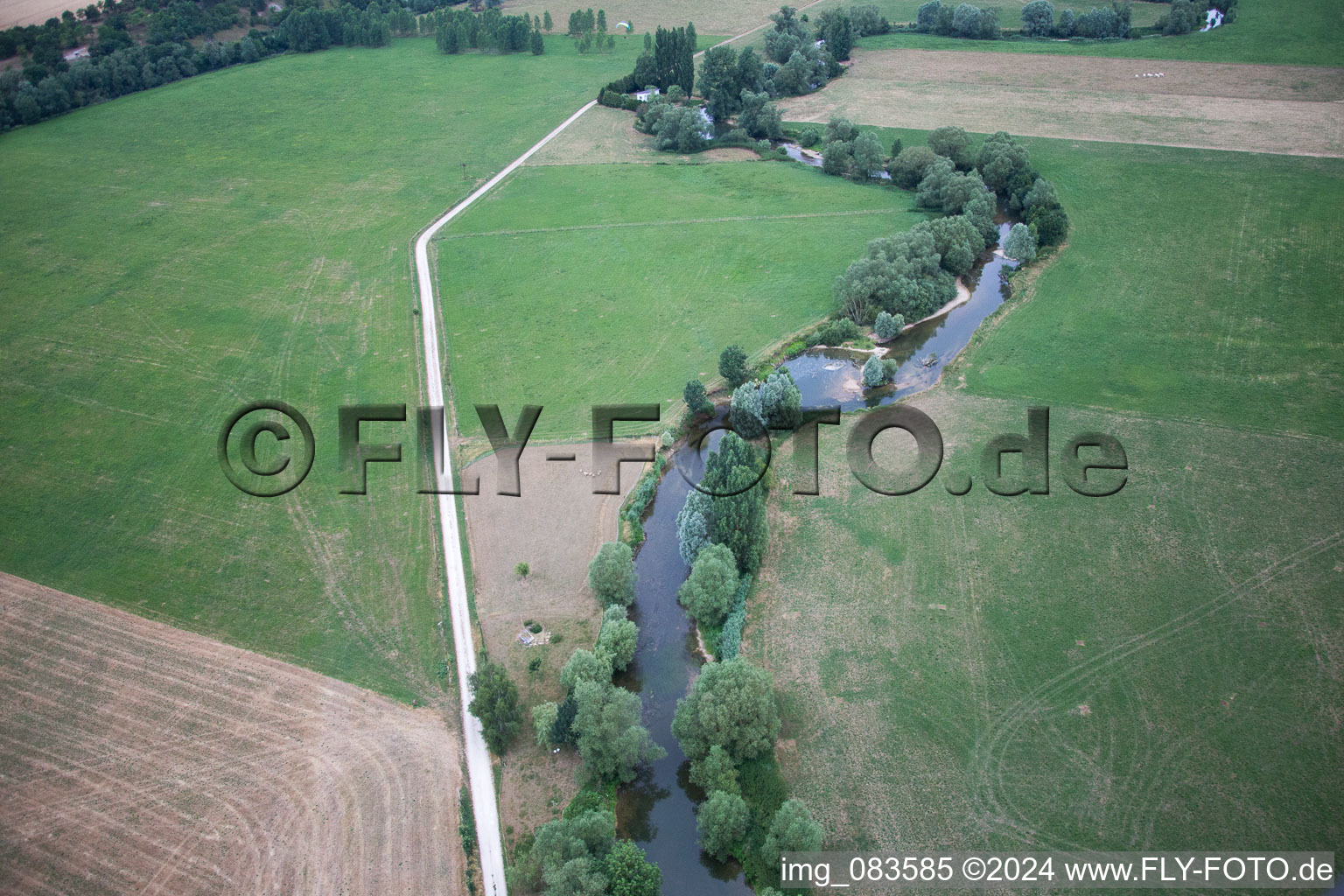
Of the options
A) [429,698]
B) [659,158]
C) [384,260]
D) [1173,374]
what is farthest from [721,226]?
[429,698]

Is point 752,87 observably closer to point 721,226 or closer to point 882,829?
point 721,226

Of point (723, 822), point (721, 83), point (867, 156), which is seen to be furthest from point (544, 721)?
point (721, 83)

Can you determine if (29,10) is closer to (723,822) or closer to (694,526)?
(694,526)

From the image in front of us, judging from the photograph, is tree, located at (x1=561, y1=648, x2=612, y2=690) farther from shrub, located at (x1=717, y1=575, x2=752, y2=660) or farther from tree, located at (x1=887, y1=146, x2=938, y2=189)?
tree, located at (x1=887, y1=146, x2=938, y2=189)

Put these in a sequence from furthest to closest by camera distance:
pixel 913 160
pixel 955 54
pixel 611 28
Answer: pixel 611 28
pixel 955 54
pixel 913 160

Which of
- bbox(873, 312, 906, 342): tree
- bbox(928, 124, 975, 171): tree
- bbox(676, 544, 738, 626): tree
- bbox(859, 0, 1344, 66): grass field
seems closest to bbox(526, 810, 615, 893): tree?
bbox(676, 544, 738, 626): tree
